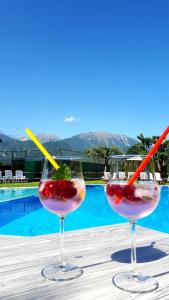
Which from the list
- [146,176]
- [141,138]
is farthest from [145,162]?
[141,138]

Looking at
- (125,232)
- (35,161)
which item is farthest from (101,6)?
(125,232)

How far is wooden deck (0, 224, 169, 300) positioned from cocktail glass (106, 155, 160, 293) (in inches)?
1.9

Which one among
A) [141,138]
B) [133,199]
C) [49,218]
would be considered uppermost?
[141,138]

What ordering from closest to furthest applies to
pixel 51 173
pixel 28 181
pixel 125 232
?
pixel 51 173 → pixel 125 232 → pixel 28 181

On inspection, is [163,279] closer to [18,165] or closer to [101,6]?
[18,165]

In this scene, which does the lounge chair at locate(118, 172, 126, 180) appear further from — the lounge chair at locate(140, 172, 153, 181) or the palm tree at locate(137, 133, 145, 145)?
the palm tree at locate(137, 133, 145, 145)

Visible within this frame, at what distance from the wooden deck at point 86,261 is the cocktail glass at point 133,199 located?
0.15 feet

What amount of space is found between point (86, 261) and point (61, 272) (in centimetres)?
20

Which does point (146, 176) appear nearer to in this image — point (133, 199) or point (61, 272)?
point (133, 199)

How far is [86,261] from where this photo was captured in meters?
1.45

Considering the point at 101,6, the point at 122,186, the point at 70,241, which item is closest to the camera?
the point at 122,186

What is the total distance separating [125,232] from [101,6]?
3463 centimetres

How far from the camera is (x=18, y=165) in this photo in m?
26.5

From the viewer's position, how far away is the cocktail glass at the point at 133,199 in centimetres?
116
